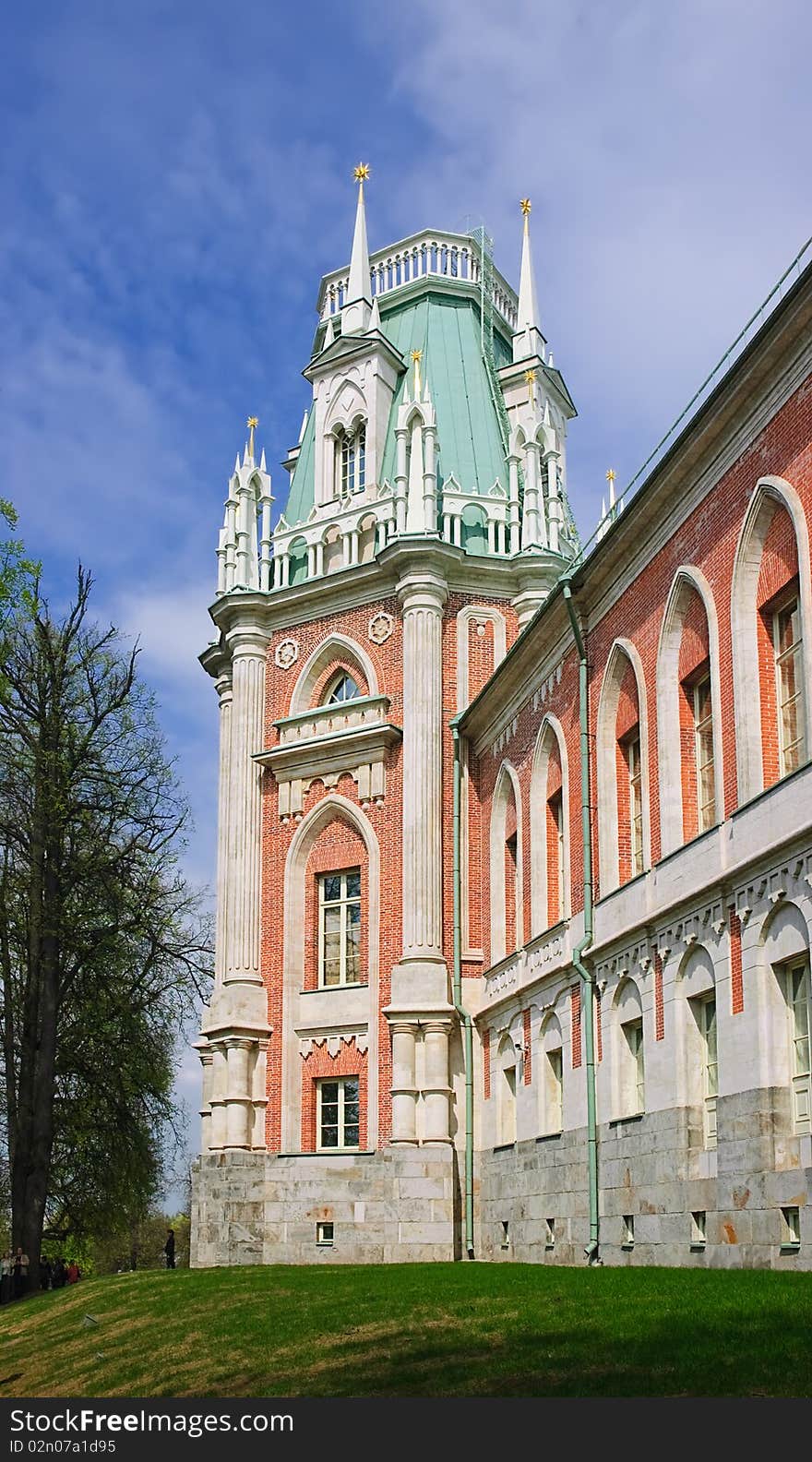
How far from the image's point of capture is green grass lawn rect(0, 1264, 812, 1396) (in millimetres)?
11477

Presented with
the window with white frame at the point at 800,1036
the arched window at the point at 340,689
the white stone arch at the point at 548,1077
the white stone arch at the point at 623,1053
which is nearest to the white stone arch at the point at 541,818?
the white stone arch at the point at 548,1077

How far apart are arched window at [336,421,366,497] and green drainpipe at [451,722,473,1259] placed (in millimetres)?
7355

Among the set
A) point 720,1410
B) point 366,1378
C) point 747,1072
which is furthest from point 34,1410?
point 747,1072

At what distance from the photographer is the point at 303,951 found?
3497 cm

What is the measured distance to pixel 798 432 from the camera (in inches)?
734

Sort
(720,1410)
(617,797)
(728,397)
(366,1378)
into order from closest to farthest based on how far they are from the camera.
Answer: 1. (720,1410)
2. (366,1378)
3. (728,397)
4. (617,797)

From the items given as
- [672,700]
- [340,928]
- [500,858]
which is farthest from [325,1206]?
[672,700]

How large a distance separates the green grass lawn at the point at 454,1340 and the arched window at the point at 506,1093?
6575mm

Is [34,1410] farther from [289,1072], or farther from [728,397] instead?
[289,1072]

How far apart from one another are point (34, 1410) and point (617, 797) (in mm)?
13832

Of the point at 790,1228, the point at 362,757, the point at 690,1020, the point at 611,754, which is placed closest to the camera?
the point at 790,1228

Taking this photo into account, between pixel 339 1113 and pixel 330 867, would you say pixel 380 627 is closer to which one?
pixel 330 867

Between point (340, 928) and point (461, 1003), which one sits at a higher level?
point (340, 928)

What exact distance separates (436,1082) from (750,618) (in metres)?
14.8
